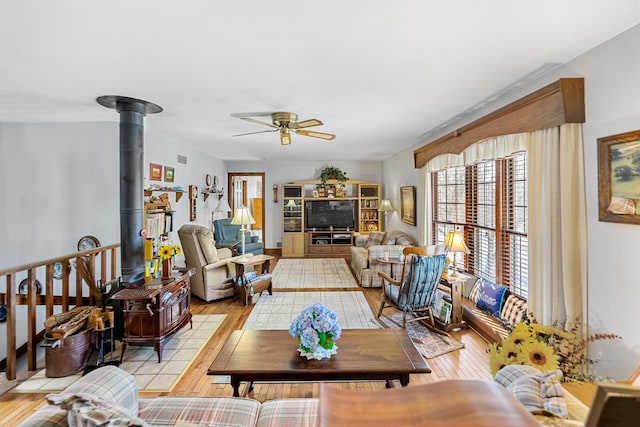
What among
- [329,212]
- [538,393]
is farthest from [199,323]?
A: [329,212]

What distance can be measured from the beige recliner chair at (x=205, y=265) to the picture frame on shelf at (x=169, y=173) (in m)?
0.93

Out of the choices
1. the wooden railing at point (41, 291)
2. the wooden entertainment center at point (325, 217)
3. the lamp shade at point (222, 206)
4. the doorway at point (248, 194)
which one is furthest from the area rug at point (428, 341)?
the doorway at point (248, 194)

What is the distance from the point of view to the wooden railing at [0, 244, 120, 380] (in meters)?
2.61

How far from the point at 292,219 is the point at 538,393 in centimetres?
725

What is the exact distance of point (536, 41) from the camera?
196 cm

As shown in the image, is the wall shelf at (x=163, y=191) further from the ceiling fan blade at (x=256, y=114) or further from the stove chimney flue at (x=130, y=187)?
the ceiling fan blade at (x=256, y=114)

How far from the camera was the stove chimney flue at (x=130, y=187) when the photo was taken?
3.04m

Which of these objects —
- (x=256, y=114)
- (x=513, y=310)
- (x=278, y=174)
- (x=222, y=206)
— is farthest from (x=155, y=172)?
(x=513, y=310)

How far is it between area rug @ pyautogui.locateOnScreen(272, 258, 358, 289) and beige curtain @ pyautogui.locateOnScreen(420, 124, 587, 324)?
3211mm

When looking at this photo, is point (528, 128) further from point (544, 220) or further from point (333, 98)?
point (333, 98)

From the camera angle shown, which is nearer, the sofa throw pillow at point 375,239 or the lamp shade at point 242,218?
the lamp shade at point 242,218

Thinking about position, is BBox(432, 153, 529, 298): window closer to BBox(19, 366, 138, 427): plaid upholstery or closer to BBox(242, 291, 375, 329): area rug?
BBox(242, 291, 375, 329): area rug

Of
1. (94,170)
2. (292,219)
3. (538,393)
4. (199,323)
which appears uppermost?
(94,170)

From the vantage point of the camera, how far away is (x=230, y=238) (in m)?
7.18
